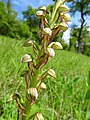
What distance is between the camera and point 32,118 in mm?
829

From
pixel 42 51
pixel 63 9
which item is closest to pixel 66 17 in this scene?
pixel 63 9

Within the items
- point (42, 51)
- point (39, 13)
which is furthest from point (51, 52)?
point (39, 13)

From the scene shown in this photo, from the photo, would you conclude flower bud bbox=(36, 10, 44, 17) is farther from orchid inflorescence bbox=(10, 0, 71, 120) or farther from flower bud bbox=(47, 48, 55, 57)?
flower bud bbox=(47, 48, 55, 57)

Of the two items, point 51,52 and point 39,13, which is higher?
point 39,13

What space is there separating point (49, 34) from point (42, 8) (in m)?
0.13

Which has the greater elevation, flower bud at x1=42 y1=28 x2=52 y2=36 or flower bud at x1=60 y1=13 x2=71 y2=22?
flower bud at x1=60 y1=13 x2=71 y2=22

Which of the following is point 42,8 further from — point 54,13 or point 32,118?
point 32,118

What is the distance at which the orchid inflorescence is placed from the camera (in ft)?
2.67

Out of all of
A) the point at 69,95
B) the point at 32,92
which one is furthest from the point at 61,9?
the point at 69,95

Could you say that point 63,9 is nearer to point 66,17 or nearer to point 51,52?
point 66,17

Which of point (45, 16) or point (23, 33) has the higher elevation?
point (45, 16)

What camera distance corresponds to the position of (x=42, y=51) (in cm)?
83

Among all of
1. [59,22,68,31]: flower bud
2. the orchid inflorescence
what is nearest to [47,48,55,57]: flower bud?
the orchid inflorescence

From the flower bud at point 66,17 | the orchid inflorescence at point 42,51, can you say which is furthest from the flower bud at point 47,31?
the flower bud at point 66,17
